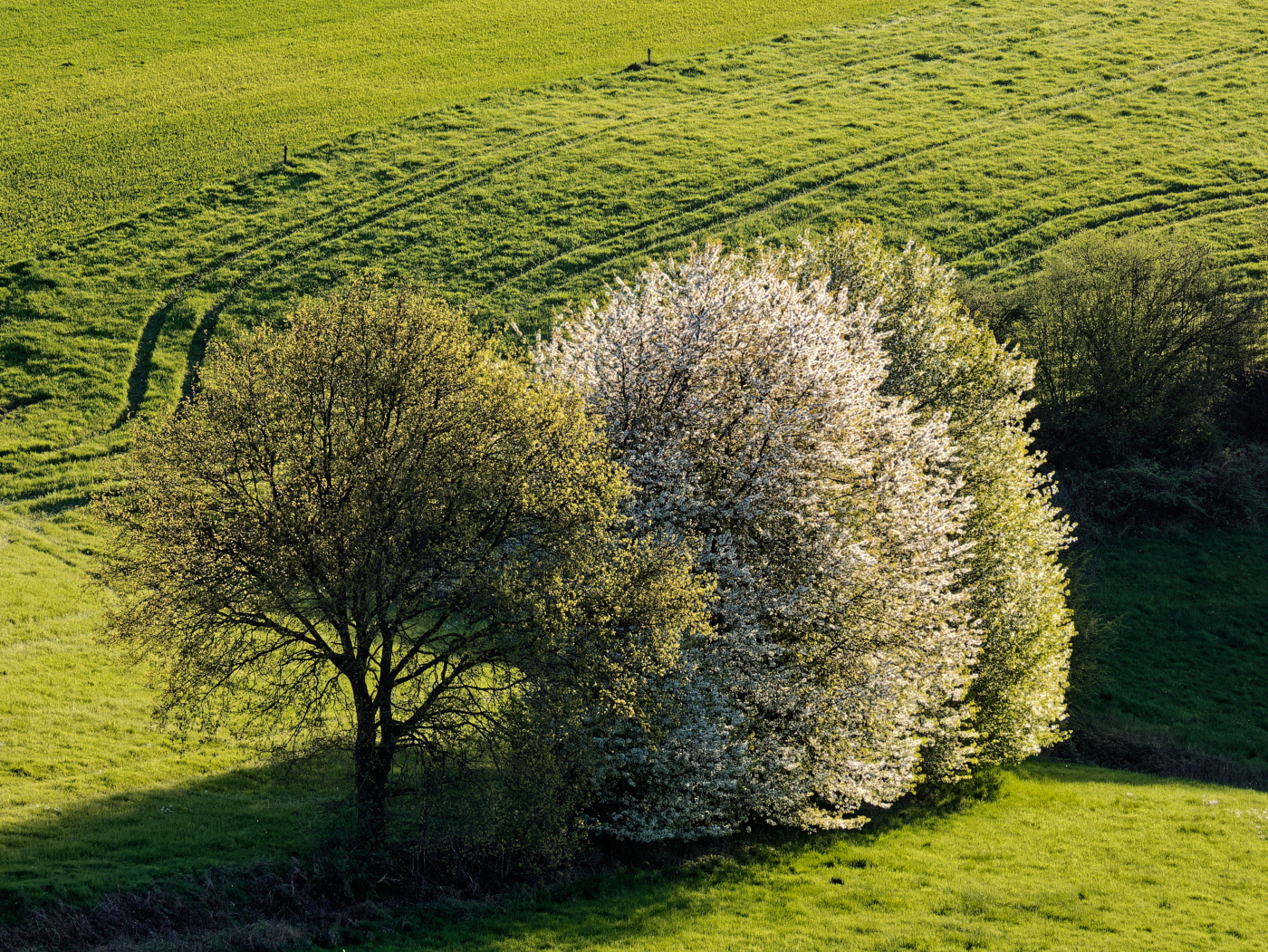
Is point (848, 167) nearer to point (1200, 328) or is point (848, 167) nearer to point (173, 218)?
point (1200, 328)

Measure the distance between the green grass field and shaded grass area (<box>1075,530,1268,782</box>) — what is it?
221 mm

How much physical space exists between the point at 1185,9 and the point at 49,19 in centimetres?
11420

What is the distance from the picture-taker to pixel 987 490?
134 feet

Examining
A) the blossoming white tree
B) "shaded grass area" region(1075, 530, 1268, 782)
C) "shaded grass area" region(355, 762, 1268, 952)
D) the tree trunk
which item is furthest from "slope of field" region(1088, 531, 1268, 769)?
the tree trunk

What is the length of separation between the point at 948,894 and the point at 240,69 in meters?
92.9

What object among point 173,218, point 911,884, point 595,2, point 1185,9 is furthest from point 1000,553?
point 1185,9

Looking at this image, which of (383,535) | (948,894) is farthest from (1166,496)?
(383,535)

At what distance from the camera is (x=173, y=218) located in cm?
7362

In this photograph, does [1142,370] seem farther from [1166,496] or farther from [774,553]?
[774,553]

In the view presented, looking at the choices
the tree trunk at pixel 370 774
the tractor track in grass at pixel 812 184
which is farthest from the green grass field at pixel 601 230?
the tree trunk at pixel 370 774

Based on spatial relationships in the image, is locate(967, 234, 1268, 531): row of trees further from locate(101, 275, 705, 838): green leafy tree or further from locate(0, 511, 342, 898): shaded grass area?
locate(0, 511, 342, 898): shaded grass area

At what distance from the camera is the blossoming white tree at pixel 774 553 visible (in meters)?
28.7

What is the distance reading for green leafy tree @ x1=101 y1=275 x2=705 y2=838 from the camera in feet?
80.9

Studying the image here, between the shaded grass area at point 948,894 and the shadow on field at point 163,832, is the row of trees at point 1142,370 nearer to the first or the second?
the shaded grass area at point 948,894
